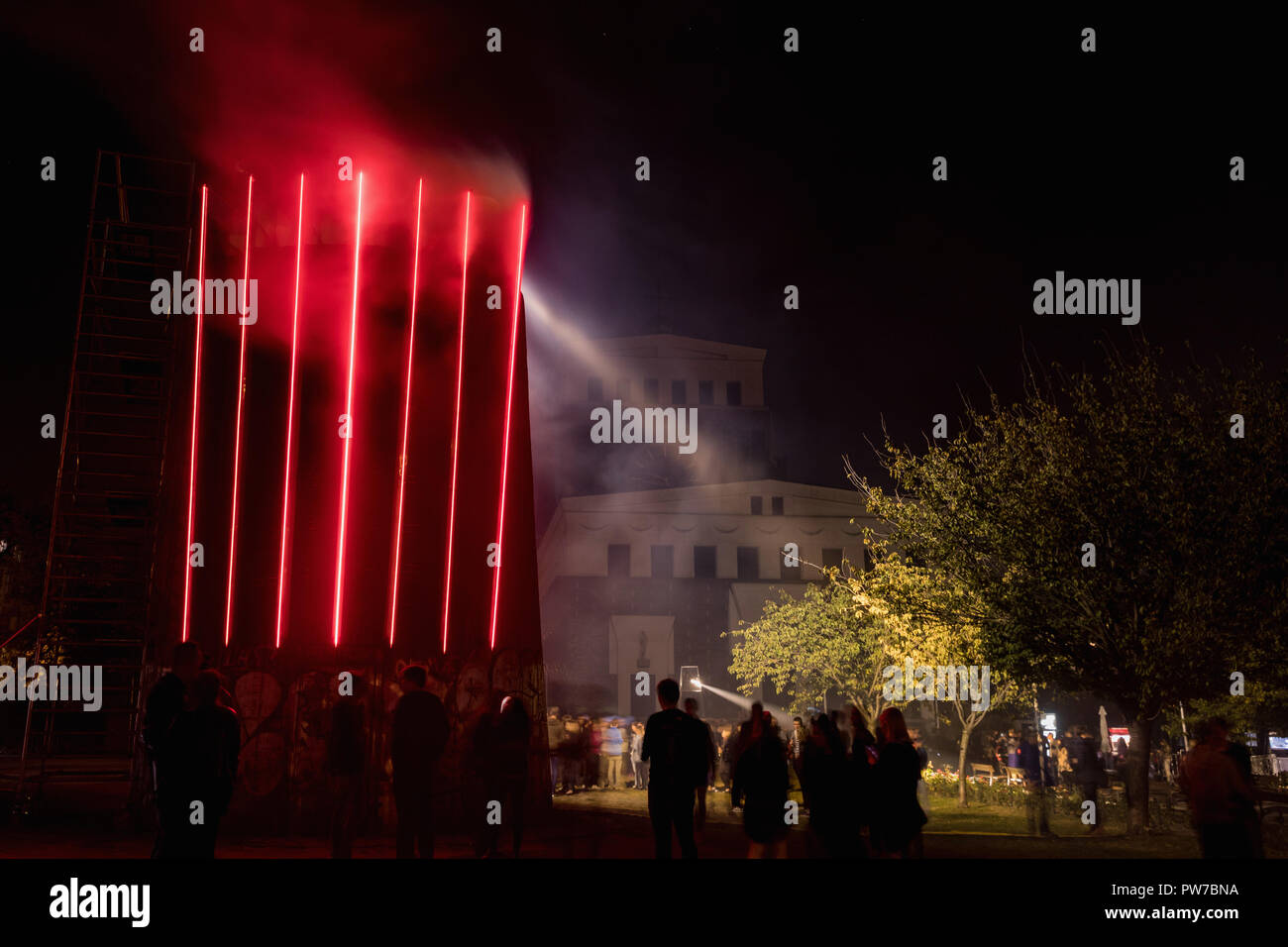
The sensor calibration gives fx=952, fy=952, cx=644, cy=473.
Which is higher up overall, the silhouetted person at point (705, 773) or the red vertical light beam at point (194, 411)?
the red vertical light beam at point (194, 411)

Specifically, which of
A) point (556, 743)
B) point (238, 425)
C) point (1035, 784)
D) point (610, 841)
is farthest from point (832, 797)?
point (556, 743)

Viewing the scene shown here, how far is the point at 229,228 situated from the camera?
1563 cm

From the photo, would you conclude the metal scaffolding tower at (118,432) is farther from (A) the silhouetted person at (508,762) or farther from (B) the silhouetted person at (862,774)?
(B) the silhouetted person at (862,774)

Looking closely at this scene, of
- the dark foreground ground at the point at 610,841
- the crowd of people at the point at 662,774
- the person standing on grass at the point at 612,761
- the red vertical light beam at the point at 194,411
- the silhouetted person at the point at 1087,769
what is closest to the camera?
the crowd of people at the point at 662,774

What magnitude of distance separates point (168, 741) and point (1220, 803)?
9.03 meters

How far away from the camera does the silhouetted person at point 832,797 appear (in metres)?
9.43

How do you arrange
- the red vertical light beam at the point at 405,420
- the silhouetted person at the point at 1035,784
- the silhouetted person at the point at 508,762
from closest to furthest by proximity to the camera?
the silhouetted person at the point at 508,762 < the red vertical light beam at the point at 405,420 < the silhouetted person at the point at 1035,784

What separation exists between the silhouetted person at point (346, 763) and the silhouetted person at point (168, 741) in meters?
2.04

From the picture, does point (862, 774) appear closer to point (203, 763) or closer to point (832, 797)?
point (832, 797)

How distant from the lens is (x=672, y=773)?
912cm

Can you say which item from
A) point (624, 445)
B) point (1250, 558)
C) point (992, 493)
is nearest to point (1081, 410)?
point (992, 493)

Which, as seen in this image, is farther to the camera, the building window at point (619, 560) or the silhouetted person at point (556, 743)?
the building window at point (619, 560)

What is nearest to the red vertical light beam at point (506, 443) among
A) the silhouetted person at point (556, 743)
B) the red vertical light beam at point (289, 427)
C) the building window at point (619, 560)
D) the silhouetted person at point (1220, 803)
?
the red vertical light beam at point (289, 427)
